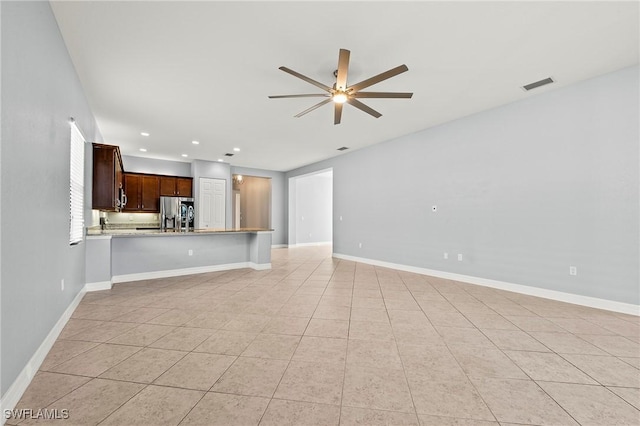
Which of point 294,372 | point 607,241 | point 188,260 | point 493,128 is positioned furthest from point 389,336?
point 188,260

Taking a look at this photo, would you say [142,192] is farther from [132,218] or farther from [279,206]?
[279,206]

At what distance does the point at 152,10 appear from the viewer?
7.82ft

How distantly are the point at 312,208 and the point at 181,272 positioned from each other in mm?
6337

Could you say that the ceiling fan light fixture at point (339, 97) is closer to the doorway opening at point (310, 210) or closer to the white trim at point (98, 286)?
the white trim at point (98, 286)

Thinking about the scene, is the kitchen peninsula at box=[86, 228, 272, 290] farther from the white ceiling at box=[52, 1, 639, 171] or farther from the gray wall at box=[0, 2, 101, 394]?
the white ceiling at box=[52, 1, 639, 171]

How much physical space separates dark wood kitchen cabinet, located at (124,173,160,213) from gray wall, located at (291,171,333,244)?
14.5 feet

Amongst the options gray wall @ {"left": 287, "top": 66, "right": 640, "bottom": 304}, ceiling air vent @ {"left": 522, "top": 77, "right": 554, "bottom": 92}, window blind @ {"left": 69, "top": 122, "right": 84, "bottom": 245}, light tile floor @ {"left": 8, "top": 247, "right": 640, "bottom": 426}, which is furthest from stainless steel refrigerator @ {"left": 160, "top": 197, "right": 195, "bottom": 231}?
ceiling air vent @ {"left": 522, "top": 77, "right": 554, "bottom": 92}

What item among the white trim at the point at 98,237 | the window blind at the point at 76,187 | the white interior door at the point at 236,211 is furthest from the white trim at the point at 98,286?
the white interior door at the point at 236,211

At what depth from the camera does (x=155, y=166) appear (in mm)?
8250

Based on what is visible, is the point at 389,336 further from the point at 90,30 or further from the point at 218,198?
the point at 218,198

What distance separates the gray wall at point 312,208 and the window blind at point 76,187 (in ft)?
22.8

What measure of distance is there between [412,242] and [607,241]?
288 centimetres

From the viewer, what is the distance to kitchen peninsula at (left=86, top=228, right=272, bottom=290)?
4277 millimetres

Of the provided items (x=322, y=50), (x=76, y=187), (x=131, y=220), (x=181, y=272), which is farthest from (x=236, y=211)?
(x=322, y=50)
